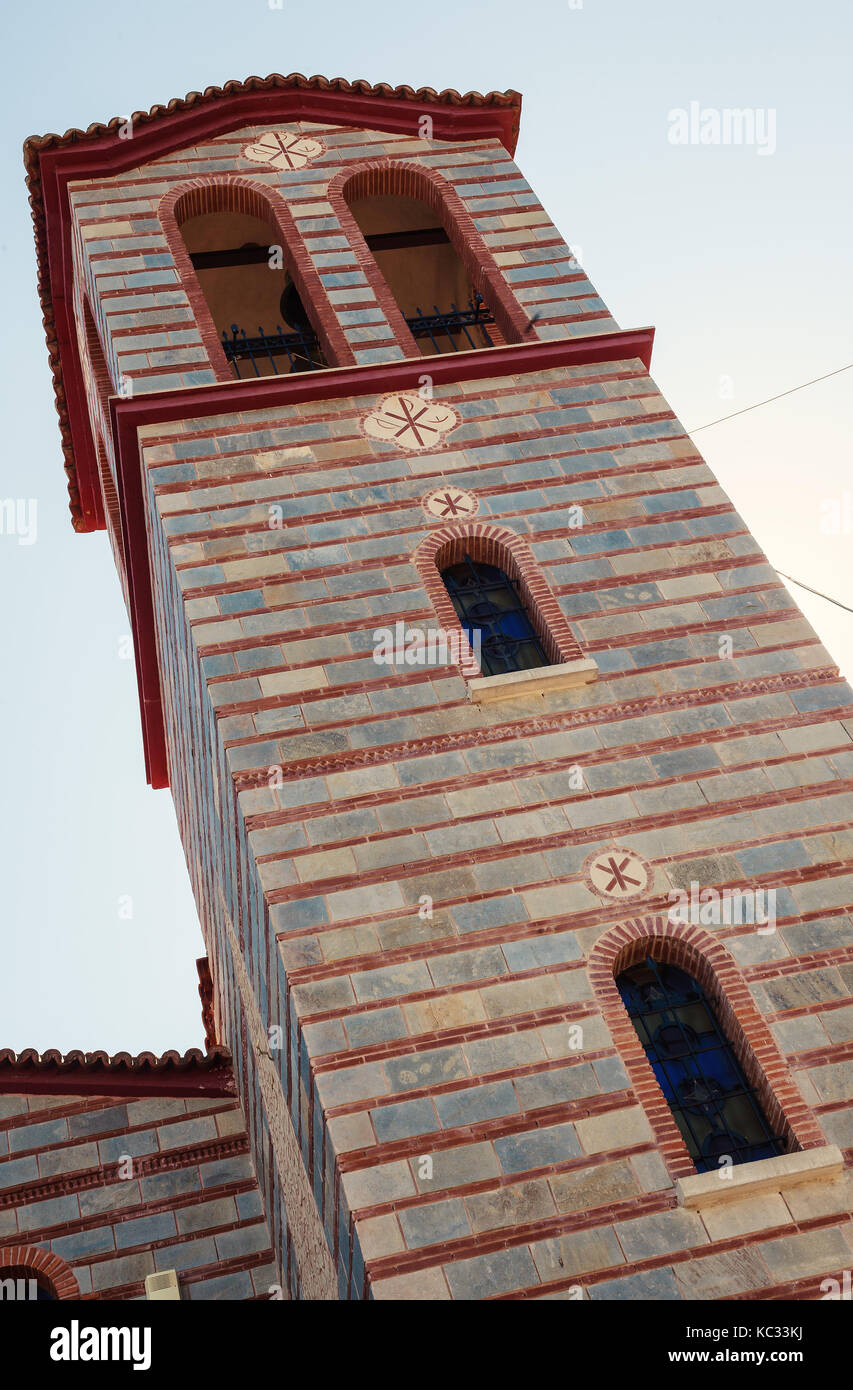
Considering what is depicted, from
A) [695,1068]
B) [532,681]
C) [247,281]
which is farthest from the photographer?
[247,281]

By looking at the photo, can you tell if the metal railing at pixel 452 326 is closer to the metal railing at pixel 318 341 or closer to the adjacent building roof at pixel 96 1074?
the metal railing at pixel 318 341

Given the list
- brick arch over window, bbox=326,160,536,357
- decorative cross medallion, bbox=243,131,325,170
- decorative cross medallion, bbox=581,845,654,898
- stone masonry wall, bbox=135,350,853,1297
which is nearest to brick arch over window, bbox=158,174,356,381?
decorative cross medallion, bbox=243,131,325,170

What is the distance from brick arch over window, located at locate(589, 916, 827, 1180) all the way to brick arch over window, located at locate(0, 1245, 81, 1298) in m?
5.28

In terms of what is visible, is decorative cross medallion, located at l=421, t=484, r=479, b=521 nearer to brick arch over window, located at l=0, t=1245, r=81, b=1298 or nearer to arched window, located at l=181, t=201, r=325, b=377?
arched window, located at l=181, t=201, r=325, b=377

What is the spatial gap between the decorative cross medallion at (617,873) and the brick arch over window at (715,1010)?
26 cm

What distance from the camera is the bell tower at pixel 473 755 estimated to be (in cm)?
1011

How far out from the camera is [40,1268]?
13133 millimetres

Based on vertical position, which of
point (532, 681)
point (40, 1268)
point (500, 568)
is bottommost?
point (40, 1268)

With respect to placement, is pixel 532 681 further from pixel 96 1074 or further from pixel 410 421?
pixel 96 1074

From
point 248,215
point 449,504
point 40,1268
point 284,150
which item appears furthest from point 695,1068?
point 284,150

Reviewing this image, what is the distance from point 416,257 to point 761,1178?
41.6 feet

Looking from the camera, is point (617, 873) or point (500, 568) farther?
point (500, 568)

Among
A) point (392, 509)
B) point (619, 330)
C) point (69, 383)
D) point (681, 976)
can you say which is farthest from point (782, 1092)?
point (69, 383)
